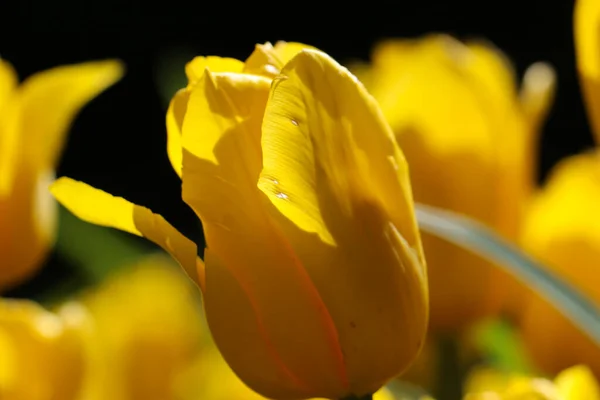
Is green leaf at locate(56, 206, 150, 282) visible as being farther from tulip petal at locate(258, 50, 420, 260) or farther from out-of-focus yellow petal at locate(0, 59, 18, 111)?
tulip petal at locate(258, 50, 420, 260)

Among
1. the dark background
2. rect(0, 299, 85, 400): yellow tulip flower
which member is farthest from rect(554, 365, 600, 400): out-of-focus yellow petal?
the dark background

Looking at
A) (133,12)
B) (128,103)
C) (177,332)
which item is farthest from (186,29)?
(177,332)

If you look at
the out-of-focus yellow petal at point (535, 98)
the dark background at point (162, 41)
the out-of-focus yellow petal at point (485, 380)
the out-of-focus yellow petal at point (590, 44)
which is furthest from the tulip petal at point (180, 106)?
the dark background at point (162, 41)

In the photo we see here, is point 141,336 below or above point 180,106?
below

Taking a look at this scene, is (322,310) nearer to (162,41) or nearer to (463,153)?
(463,153)

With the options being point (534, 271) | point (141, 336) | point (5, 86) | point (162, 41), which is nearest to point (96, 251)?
point (141, 336)

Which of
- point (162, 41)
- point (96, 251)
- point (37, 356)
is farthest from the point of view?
point (162, 41)

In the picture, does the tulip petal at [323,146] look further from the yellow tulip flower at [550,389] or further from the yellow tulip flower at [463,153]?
the yellow tulip flower at [463,153]
